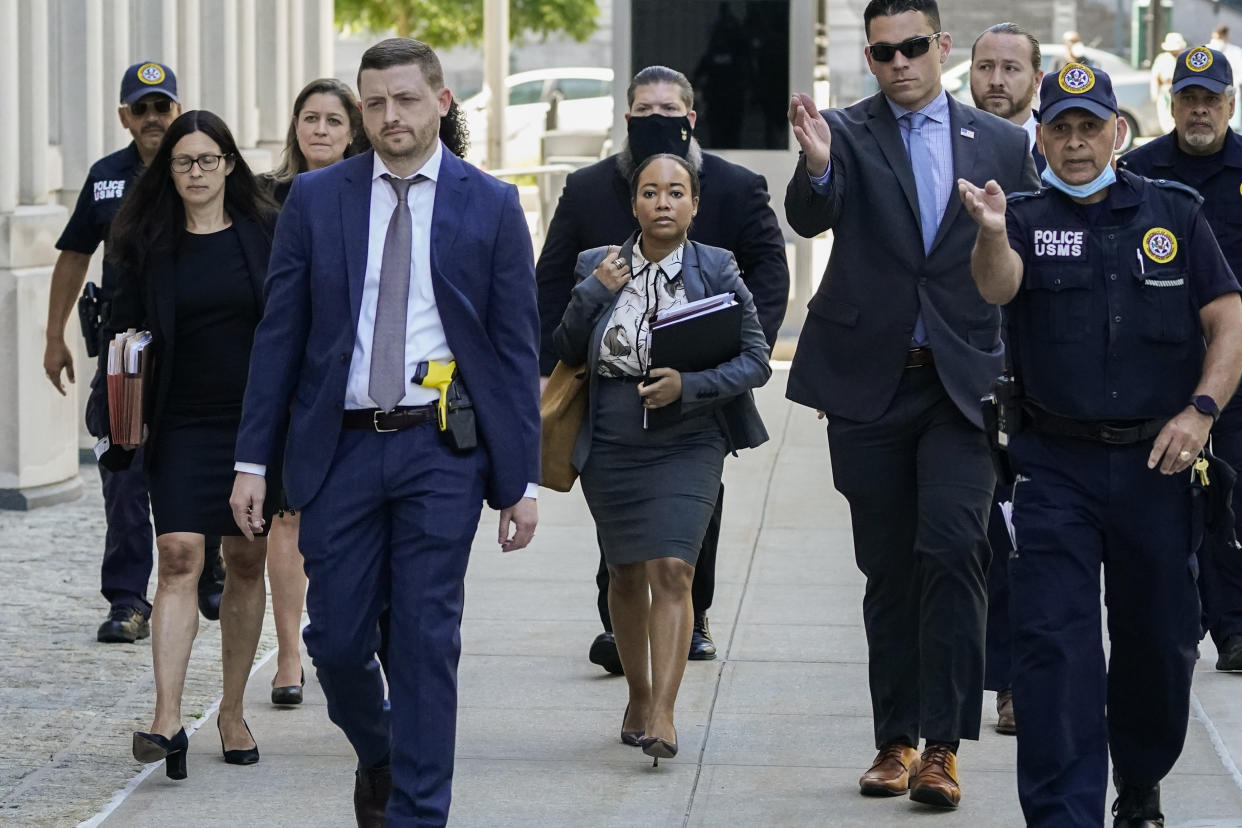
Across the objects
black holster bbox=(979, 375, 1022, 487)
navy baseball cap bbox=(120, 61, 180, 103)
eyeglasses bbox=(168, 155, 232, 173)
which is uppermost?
navy baseball cap bbox=(120, 61, 180, 103)

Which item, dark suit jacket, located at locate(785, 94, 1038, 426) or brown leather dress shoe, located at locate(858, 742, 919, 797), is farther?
brown leather dress shoe, located at locate(858, 742, 919, 797)

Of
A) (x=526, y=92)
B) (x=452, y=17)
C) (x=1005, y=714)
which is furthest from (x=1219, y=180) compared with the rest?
(x=452, y=17)

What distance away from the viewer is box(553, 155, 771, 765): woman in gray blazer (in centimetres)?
626

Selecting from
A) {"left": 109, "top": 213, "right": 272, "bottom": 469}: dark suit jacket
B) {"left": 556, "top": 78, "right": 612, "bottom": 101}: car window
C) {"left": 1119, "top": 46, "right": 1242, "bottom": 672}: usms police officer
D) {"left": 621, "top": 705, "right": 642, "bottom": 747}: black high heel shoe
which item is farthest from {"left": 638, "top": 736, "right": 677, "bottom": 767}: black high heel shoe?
{"left": 556, "top": 78, "right": 612, "bottom": 101}: car window

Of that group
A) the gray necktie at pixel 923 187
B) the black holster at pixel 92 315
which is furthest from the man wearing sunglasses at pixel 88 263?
the gray necktie at pixel 923 187

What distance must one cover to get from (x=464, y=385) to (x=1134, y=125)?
29.2 metres

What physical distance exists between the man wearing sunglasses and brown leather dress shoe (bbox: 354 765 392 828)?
275 cm

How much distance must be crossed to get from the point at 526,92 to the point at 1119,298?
3237 cm

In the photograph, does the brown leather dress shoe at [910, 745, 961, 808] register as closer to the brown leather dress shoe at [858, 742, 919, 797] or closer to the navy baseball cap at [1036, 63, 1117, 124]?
the brown leather dress shoe at [858, 742, 919, 797]

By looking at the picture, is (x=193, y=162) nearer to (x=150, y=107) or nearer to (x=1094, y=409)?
(x=150, y=107)

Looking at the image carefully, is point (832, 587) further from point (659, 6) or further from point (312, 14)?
point (312, 14)

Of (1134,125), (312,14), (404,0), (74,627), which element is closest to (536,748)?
(74,627)

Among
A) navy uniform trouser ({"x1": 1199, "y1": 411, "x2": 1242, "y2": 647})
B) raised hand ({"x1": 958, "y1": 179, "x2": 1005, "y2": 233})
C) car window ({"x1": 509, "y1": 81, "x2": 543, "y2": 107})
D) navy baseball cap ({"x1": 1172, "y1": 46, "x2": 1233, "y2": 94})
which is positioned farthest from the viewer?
car window ({"x1": 509, "y1": 81, "x2": 543, "y2": 107})

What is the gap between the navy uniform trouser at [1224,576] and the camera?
7582 millimetres
